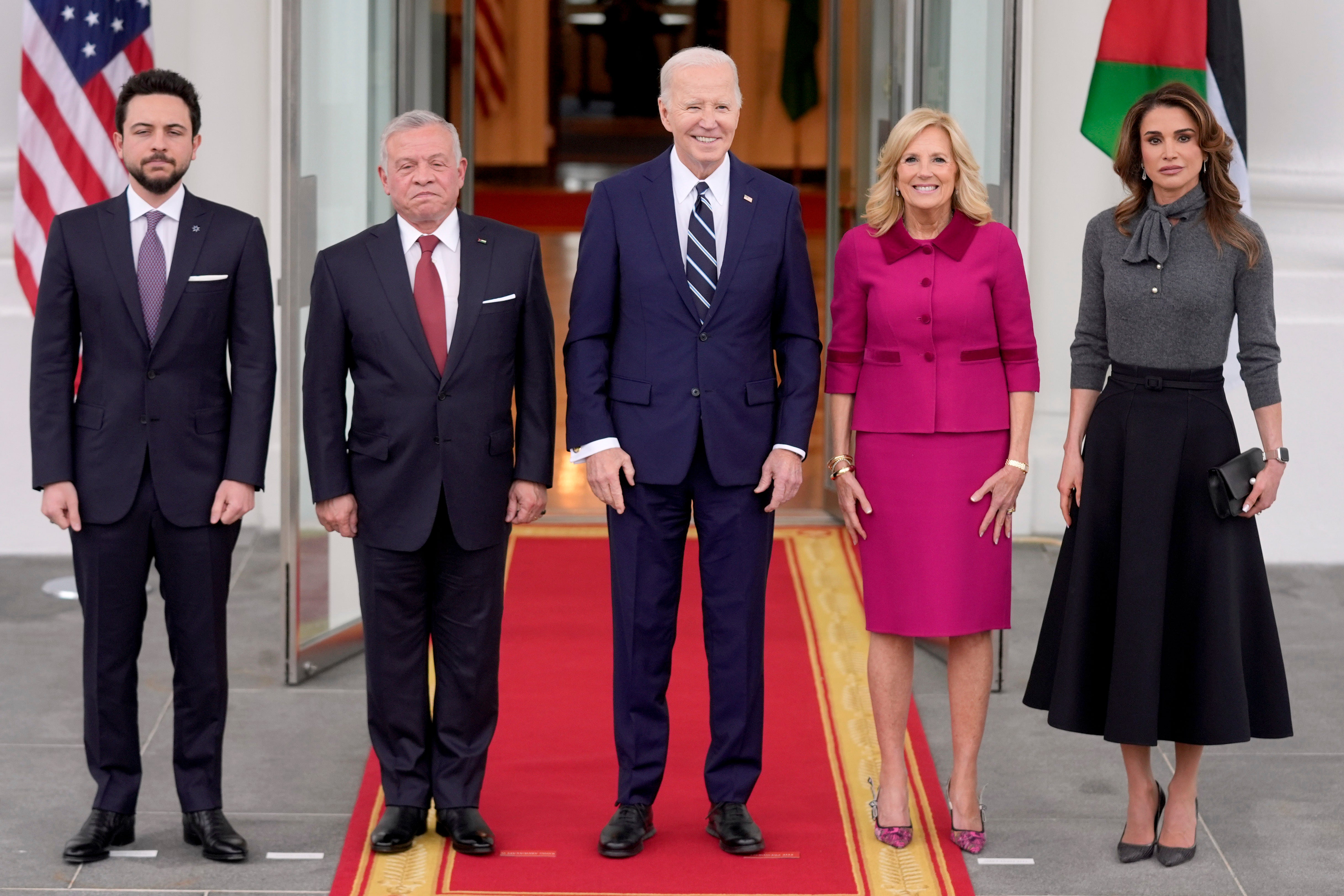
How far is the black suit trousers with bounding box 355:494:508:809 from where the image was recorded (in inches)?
134

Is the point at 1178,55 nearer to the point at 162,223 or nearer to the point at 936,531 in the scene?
the point at 936,531

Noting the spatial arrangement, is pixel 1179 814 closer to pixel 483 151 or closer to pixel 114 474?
pixel 114 474

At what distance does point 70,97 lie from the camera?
5.73 m

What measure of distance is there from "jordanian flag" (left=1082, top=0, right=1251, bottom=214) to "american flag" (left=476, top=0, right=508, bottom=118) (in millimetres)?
10759

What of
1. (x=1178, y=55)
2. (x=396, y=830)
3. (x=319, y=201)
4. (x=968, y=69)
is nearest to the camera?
(x=396, y=830)

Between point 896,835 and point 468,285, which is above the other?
point 468,285

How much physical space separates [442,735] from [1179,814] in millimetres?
1512

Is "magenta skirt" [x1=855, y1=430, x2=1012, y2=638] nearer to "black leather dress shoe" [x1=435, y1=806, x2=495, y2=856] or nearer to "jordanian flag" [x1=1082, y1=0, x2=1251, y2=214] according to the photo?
"black leather dress shoe" [x1=435, y1=806, x2=495, y2=856]

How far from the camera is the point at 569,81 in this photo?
2333 centimetres

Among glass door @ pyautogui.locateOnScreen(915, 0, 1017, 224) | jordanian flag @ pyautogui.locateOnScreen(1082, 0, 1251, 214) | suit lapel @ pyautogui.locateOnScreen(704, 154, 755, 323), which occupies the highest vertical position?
jordanian flag @ pyautogui.locateOnScreen(1082, 0, 1251, 214)

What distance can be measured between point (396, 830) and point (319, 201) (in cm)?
200

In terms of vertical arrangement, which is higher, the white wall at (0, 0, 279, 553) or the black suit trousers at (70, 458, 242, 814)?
the white wall at (0, 0, 279, 553)

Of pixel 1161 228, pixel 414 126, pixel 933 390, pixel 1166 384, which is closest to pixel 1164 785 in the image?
pixel 1166 384

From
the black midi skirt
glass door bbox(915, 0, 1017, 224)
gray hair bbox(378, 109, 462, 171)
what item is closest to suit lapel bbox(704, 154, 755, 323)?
gray hair bbox(378, 109, 462, 171)
